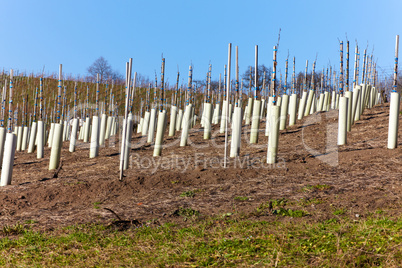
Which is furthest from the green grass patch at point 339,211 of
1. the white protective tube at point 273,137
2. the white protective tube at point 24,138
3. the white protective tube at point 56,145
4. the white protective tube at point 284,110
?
the white protective tube at point 24,138

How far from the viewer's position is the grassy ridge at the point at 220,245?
3719mm

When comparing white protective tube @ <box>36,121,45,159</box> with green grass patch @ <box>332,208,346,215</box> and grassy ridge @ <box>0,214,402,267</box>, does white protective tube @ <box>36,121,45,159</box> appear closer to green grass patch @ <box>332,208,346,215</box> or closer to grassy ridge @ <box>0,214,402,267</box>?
grassy ridge @ <box>0,214,402,267</box>

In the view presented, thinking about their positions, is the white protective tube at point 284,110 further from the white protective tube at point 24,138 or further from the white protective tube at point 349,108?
the white protective tube at point 24,138

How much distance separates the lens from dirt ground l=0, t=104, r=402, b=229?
5.57 metres

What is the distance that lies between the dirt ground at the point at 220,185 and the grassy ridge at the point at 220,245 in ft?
1.55

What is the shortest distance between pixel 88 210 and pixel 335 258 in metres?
3.71

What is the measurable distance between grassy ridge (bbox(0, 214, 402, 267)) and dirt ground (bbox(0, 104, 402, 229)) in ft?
1.55

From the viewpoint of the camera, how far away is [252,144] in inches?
438


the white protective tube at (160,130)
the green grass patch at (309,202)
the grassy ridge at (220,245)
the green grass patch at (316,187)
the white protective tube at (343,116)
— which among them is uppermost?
the white protective tube at (343,116)

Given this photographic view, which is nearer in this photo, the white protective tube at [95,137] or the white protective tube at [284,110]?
the white protective tube at [95,137]

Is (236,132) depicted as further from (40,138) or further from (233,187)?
(40,138)

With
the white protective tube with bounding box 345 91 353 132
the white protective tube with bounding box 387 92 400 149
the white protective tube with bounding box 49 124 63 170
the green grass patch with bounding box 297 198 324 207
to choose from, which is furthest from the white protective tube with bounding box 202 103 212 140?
the green grass patch with bounding box 297 198 324 207

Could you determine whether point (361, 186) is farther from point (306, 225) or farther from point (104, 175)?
point (104, 175)

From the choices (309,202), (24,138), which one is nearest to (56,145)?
(309,202)
